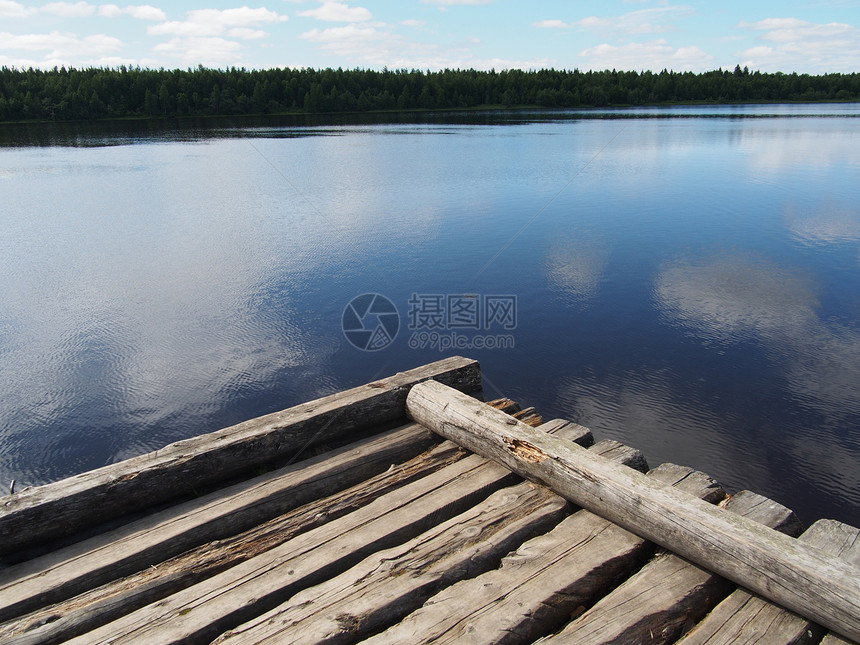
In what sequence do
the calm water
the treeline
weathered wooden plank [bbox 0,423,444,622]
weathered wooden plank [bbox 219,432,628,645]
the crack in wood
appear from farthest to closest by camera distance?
1. the treeline
2. the calm water
3. the crack in wood
4. weathered wooden plank [bbox 0,423,444,622]
5. weathered wooden plank [bbox 219,432,628,645]

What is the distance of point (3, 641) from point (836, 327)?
12497 mm

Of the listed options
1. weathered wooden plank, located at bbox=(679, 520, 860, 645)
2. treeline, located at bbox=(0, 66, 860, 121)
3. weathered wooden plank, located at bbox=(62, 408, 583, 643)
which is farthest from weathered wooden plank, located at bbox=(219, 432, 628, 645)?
treeline, located at bbox=(0, 66, 860, 121)

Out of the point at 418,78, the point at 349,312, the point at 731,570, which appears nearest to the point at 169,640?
the point at 731,570

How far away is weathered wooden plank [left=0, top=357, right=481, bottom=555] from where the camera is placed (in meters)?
3.83

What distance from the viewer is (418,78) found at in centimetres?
14075

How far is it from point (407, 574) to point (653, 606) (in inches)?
57.0

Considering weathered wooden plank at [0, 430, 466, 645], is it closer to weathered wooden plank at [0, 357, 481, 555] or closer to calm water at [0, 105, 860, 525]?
weathered wooden plank at [0, 357, 481, 555]

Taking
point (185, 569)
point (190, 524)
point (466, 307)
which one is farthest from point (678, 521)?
point (466, 307)

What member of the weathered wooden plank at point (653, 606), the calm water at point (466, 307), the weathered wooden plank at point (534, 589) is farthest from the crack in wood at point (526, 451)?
the calm water at point (466, 307)

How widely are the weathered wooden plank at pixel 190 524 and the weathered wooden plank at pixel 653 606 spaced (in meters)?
2.13

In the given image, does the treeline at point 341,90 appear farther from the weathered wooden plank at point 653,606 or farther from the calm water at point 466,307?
the weathered wooden plank at point 653,606

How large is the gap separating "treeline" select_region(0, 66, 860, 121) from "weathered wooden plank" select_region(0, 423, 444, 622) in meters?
124

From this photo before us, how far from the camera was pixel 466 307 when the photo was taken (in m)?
11.9

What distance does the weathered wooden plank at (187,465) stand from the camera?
3829 millimetres
